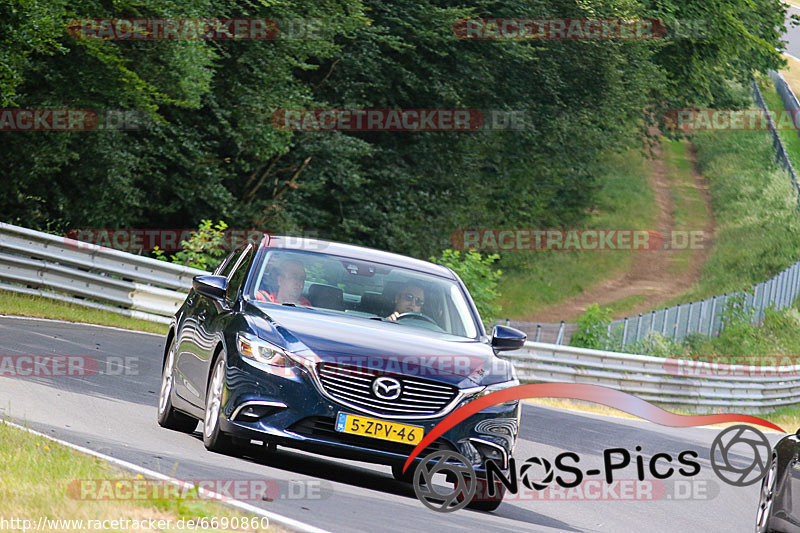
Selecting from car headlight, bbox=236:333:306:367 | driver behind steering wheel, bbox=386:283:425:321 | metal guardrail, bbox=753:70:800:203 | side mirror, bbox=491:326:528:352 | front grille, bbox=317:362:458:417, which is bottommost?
front grille, bbox=317:362:458:417

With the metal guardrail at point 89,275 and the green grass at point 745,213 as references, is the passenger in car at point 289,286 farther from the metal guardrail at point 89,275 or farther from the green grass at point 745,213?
the green grass at point 745,213

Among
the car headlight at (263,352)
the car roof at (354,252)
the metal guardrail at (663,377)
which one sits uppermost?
the car roof at (354,252)

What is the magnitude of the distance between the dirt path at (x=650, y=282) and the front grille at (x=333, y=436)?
120 ft

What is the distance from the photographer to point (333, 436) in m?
8.62

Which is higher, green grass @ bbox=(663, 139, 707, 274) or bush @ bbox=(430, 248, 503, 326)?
green grass @ bbox=(663, 139, 707, 274)

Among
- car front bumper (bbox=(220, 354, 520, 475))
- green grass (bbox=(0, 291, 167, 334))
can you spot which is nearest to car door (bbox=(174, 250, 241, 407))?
car front bumper (bbox=(220, 354, 520, 475))

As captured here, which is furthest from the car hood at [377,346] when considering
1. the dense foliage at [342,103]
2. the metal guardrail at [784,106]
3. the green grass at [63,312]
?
the metal guardrail at [784,106]

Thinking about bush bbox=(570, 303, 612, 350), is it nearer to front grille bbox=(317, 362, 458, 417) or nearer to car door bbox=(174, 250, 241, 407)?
car door bbox=(174, 250, 241, 407)

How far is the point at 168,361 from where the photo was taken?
36.3 feet

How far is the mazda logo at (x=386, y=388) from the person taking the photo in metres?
8.59

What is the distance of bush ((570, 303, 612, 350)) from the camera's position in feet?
98.2

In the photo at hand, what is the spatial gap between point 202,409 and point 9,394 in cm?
272

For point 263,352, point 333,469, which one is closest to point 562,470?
point 333,469

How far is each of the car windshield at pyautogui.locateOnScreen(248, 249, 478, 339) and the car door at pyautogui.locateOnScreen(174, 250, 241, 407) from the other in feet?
2.13
